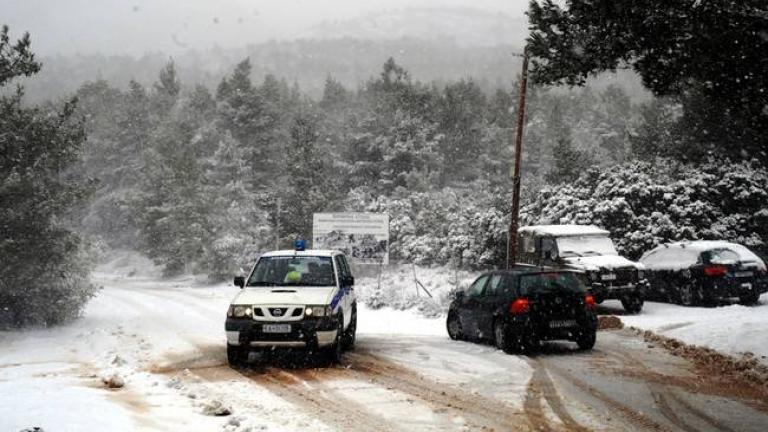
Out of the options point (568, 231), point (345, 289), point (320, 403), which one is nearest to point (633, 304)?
point (568, 231)

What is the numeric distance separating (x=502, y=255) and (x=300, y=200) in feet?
43.7

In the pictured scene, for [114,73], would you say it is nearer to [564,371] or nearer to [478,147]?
[478,147]

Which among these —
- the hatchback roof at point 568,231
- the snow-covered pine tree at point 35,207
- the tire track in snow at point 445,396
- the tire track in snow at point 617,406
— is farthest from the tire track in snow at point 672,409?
the snow-covered pine tree at point 35,207

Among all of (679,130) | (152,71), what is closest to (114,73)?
(152,71)

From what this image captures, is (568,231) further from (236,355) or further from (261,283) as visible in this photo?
(236,355)

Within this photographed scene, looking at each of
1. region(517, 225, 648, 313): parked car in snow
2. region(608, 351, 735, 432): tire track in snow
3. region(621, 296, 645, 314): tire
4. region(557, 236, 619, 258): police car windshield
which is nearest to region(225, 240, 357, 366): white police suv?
region(608, 351, 735, 432): tire track in snow

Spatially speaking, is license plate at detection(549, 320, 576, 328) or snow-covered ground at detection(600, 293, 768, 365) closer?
license plate at detection(549, 320, 576, 328)

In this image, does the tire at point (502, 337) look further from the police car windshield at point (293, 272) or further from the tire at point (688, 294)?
the tire at point (688, 294)

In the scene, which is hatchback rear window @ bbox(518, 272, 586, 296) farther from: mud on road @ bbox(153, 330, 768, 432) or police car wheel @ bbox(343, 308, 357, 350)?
police car wheel @ bbox(343, 308, 357, 350)

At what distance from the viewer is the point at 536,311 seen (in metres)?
11.3

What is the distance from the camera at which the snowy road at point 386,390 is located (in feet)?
22.1

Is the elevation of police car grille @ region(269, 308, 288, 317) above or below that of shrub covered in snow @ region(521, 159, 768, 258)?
below

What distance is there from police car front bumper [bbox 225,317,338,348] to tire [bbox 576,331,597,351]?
4653 mm

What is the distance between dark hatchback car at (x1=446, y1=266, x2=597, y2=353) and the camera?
1134cm
